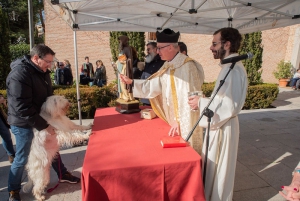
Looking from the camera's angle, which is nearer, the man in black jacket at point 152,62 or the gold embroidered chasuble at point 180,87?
the gold embroidered chasuble at point 180,87

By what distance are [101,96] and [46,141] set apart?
447 centimetres

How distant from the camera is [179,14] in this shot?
4.39 m

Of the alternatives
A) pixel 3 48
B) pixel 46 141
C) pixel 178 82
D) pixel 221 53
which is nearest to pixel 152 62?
pixel 178 82

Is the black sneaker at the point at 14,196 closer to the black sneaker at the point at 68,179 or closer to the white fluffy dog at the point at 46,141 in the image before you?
the white fluffy dog at the point at 46,141

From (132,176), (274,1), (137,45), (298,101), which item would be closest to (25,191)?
(132,176)

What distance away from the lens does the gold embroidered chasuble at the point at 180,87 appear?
7.67 feet

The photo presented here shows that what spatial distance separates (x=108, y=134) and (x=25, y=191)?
1.47m

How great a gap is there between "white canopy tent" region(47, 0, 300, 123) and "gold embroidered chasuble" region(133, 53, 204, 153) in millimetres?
1496

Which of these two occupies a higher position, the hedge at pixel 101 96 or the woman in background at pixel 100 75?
the woman in background at pixel 100 75

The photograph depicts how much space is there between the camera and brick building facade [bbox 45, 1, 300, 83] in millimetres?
13086

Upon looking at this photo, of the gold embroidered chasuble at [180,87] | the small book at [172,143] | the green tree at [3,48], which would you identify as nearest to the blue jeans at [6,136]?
the gold embroidered chasuble at [180,87]

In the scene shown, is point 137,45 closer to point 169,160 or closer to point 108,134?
point 108,134

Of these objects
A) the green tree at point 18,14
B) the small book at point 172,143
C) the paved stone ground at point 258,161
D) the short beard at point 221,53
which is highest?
the green tree at point 18,14

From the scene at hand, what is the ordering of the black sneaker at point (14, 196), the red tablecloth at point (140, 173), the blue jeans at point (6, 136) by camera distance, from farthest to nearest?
1. the blue jeans at point (6, 136)
2. the black sneaker at point (14, 196)
3. the red tablecloth at point (140, 173)
